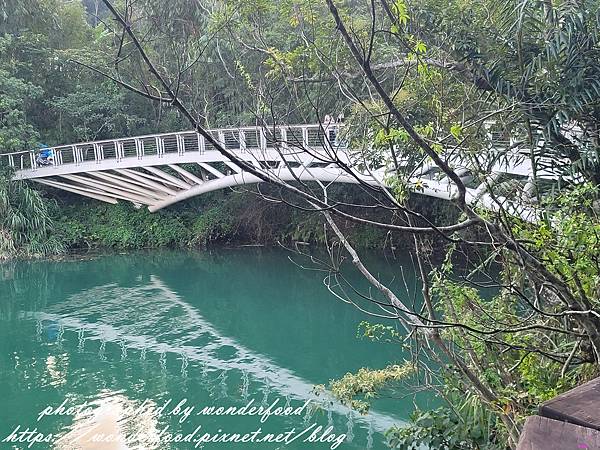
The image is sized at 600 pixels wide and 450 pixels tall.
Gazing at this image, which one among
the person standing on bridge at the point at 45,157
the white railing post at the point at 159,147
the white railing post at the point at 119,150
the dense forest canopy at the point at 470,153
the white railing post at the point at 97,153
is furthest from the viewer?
the person standing on bridge at the point at 45,157

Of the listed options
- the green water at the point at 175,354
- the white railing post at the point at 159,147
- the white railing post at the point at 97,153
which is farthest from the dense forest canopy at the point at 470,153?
the white railing post at the point at 97,153

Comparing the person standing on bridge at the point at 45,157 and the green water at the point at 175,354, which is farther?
the person standing on bridge at the point at 45,157

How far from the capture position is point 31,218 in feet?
36.3

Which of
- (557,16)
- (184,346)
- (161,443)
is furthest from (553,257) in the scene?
(184,346)

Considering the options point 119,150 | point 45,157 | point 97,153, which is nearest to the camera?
point 119,150

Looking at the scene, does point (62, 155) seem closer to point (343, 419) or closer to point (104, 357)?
point (104, 357)

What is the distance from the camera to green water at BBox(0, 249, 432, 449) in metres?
4.38

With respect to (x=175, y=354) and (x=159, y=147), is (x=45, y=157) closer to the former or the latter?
(x=159, y=147)

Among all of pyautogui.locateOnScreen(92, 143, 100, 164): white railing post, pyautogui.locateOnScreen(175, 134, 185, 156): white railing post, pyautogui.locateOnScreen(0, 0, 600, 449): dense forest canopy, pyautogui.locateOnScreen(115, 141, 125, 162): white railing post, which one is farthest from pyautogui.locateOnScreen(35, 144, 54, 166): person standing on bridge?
pyautogui.locateOnScreen(0, 0, 600, 449): dense forest canopy

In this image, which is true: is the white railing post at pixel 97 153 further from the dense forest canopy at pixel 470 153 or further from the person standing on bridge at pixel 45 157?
the dense forest canopy at pixel 470 153

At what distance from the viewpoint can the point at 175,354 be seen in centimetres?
614

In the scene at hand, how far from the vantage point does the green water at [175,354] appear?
4.38 meters

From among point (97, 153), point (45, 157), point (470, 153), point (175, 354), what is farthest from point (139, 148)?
point (470, 153)

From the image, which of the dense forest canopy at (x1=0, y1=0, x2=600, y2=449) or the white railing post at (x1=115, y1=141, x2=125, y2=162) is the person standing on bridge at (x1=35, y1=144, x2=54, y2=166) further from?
the dense forest canopy at (x1=0, y1=0, x2=600, y2=449)
